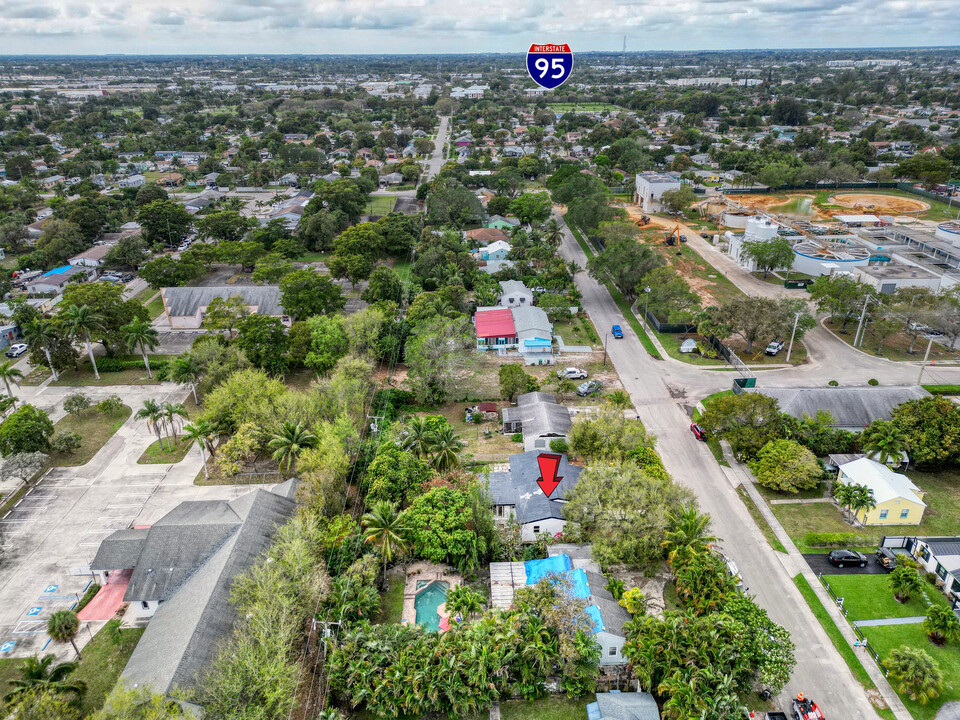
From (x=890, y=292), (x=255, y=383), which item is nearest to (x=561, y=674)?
(x=255, y=383)

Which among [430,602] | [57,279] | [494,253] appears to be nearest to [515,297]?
[494,253]

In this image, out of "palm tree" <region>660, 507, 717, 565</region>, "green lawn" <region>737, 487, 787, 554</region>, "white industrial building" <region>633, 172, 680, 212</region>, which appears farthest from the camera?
"white industrial building" <region>633, 172, 680, 212</region>

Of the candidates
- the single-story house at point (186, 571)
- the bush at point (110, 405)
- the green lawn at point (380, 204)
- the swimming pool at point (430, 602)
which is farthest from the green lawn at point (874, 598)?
the green lawn at point (380, 204)

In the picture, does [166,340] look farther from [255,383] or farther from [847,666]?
[847,666]

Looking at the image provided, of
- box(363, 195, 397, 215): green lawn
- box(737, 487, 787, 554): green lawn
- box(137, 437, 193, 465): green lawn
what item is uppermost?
box(363, 195, 397, 215): green lawn

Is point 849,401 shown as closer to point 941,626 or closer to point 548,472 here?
point 941,626

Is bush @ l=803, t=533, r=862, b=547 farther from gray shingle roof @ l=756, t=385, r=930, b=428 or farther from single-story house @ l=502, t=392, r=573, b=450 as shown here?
single-story house @ l=502, t=392, r=573, b=450

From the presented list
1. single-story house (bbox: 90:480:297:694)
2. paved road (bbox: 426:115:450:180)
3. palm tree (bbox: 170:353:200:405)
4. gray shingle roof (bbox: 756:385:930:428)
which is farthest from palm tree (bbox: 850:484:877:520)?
paved road (bbox: 426:115:450:180)

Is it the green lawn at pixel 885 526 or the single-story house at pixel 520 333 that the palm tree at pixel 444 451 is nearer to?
the single-story house at pixel 520 333
